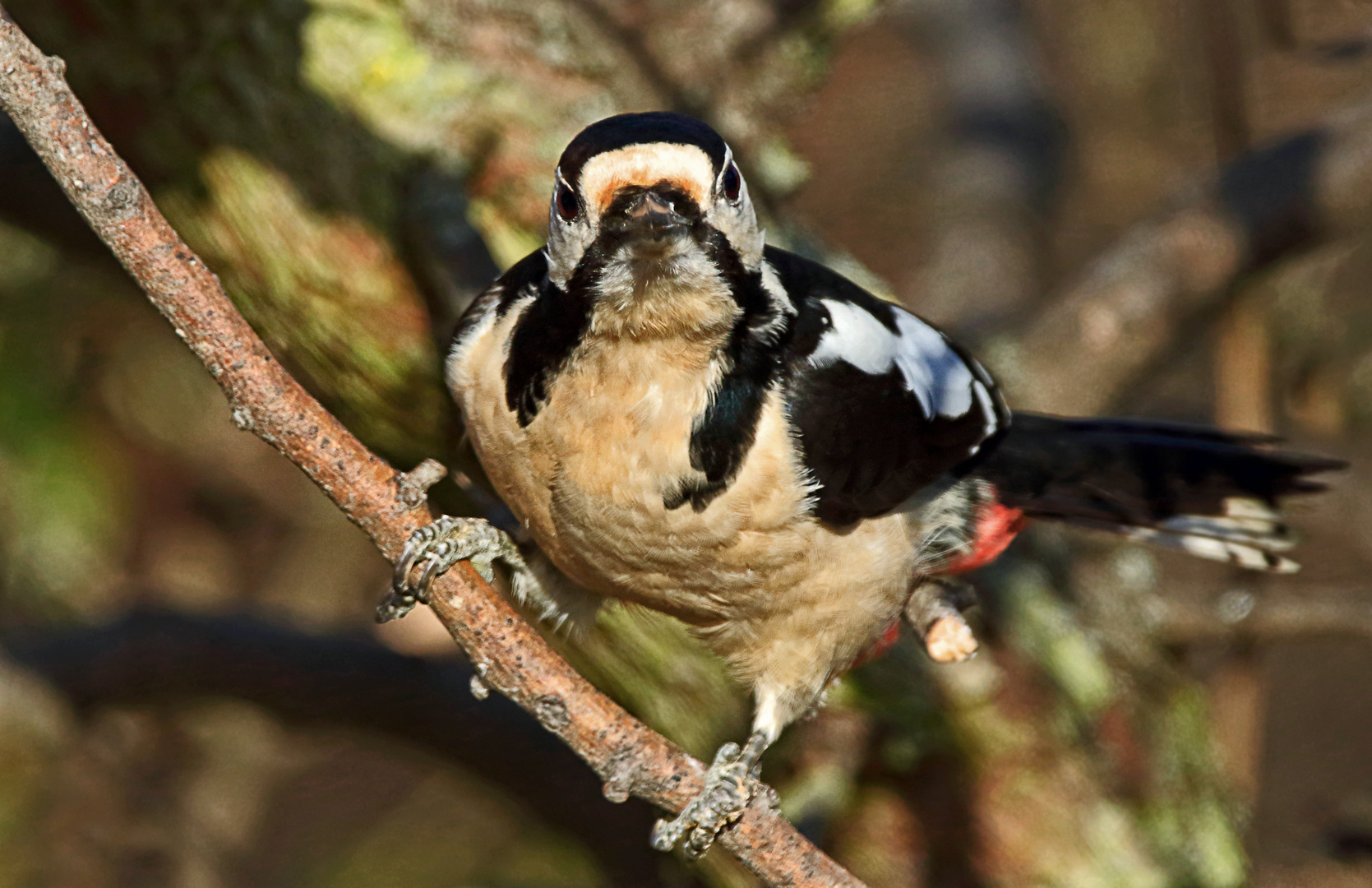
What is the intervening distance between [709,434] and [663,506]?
0.13 meters

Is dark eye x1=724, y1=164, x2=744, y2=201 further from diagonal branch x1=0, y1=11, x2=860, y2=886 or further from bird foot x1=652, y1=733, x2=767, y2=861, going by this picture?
bird foot x1=652, y1=733, x2=767, y2=861

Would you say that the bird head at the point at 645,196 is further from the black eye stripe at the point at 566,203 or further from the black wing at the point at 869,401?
the black wing at the point at 869,401

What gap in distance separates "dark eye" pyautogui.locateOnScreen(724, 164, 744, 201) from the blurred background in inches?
33.4

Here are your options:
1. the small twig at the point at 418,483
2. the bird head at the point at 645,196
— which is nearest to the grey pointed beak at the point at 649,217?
the bird head at the point at 645,196

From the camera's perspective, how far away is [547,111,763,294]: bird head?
5.57ft

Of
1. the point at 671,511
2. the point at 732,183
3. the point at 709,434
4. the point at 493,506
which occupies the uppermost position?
the point at 732,183

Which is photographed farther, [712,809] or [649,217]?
[712,809]

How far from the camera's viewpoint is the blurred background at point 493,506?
253 centimetres

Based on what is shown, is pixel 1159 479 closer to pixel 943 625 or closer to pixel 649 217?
pixel 943 625

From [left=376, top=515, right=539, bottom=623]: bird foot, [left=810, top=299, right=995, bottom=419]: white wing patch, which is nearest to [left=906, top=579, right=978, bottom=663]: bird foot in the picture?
[left=810, top=299, right=995, bottom=419]: white wing patch

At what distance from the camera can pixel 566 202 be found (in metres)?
1.80

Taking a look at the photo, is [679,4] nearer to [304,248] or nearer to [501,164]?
[501,164]

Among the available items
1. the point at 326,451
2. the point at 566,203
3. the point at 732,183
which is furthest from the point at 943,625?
the point at 326,451

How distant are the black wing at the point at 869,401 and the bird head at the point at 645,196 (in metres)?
0.33
